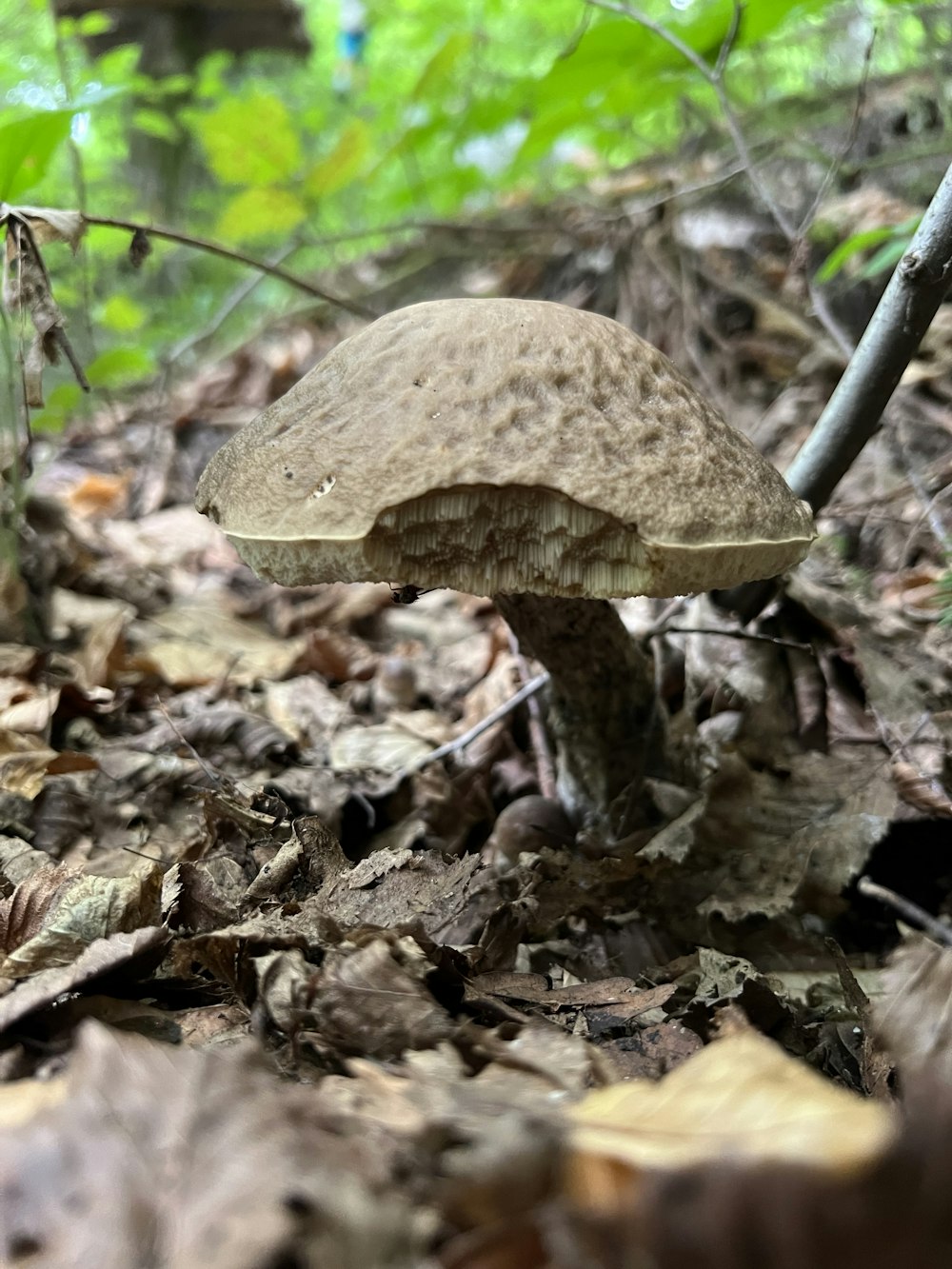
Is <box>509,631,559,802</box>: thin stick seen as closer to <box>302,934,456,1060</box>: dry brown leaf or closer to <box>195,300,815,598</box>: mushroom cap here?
<box>195,300,815,598</box>: mushroom cap

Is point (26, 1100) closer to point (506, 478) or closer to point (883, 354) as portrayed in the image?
point (506, 478)

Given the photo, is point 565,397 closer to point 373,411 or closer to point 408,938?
point 373,411

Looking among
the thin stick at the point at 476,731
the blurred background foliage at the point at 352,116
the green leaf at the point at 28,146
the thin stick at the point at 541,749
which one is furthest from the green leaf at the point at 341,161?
the thin stick at the point at 476,731

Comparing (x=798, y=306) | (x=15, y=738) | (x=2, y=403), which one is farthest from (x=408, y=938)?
Result: (x=798, y=306)

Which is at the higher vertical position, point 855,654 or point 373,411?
point 373,411

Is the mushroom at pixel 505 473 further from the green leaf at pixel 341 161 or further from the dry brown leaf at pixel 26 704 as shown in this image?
the green leaf at pixel 341 161
